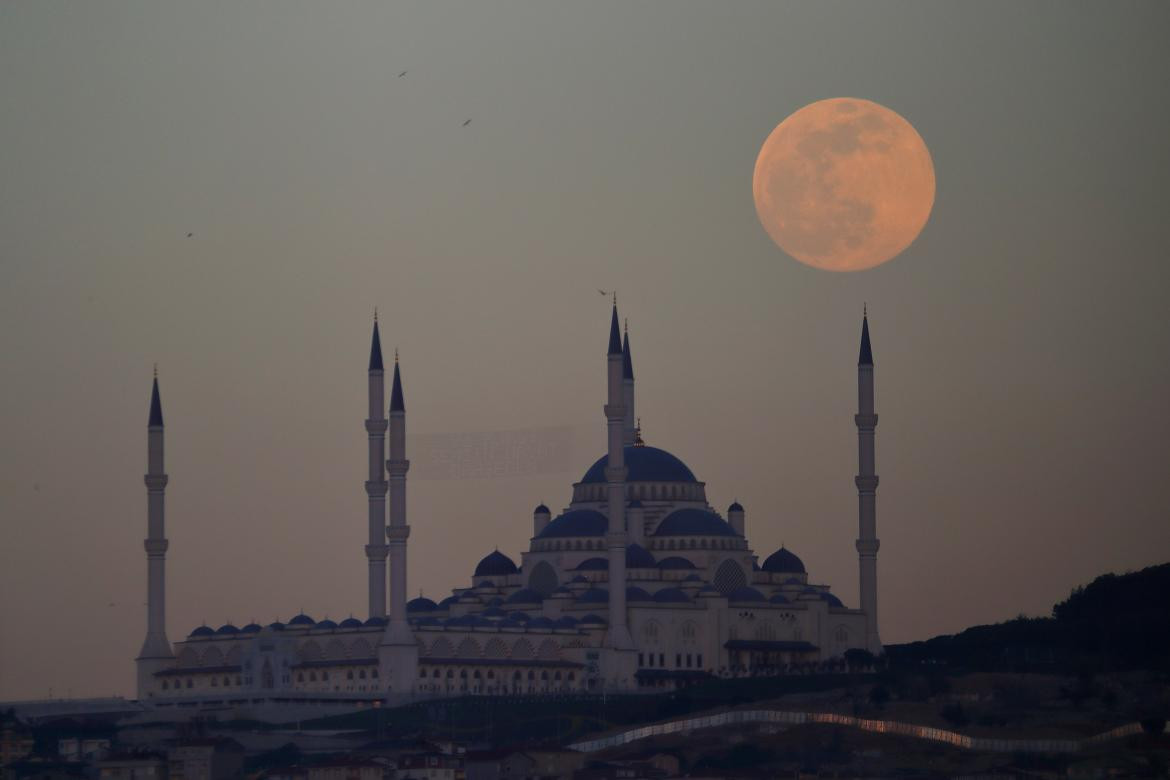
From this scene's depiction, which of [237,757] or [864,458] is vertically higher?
[864,458]

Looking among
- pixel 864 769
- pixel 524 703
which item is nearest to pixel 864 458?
pixel 524 703

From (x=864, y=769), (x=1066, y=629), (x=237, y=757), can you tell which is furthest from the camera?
(x=1066, y=629)

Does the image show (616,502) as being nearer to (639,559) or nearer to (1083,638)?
(639,559)

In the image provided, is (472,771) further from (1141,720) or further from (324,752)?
(1141,720)

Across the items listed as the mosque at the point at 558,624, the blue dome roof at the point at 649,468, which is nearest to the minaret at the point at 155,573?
the mosque at the point at 558,624

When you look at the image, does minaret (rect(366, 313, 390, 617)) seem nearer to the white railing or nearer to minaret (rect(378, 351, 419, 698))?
minaret (rect(378, 351, 419, 698))

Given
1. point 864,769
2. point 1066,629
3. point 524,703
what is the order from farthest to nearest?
1. point 1066,629
2. point 524,703
3. point 864,769

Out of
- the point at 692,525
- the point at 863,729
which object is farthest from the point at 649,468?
the point at 863,729
